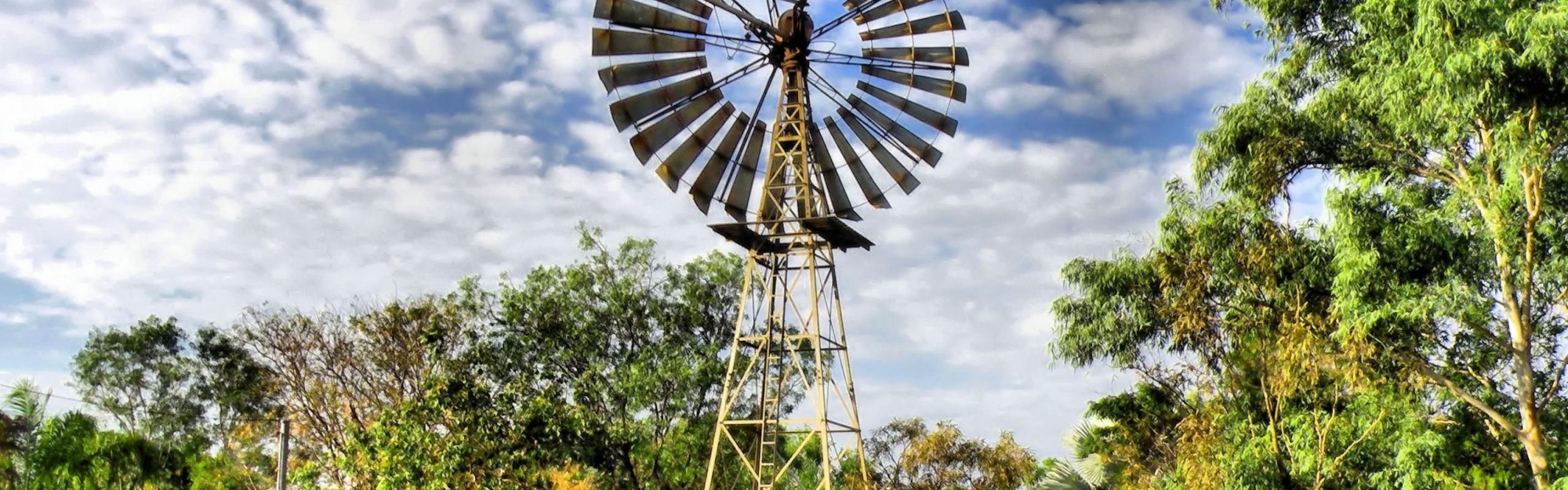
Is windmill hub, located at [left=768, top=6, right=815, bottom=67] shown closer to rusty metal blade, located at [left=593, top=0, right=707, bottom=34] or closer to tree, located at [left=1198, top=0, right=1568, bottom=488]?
rusty metal blade, located at [left=593, top=0, right=707, bottom=34]

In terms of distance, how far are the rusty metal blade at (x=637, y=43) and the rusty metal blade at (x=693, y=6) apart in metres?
0.31

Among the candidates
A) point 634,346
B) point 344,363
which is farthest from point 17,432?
point 634,346

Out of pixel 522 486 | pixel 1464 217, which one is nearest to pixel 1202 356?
pixel 1464 217

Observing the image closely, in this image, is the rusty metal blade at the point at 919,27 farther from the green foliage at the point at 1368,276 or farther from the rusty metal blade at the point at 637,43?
the green foliage at the point at 1368,276

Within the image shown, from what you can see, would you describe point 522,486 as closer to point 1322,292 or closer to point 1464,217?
point 1322,292

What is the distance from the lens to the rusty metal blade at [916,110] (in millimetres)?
15273

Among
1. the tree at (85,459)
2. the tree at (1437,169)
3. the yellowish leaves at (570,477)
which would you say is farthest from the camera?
the yellowish leaves at (570,477)

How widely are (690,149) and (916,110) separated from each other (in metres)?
2.80

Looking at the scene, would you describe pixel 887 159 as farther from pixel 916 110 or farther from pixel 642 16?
pixel 642 16

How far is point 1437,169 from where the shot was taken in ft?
51.1

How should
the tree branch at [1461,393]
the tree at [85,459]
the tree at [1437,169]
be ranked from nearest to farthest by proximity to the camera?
the tree at [1437,169]
the tree branch at [1461,393]
the tree at [85,459]

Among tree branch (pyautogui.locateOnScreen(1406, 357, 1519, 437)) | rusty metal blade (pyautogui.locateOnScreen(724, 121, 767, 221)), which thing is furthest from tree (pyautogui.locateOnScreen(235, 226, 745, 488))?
tree branch (pyautogui.locateOnScreen(1406, 357, 1519, 437))

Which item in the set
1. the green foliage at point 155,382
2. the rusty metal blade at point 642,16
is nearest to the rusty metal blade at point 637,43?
the rusty metal blade at point 642,16

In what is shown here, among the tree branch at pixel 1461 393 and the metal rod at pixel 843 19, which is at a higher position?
the metal rod at pixel 843 19
